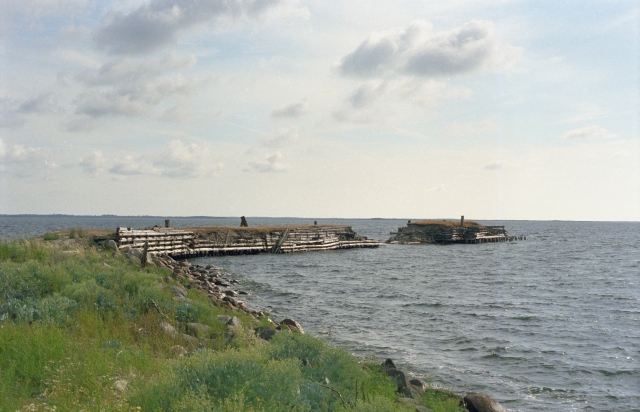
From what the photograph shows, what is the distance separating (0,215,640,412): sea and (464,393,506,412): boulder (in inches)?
41.6

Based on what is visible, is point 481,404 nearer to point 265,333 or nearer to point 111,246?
point 265,333

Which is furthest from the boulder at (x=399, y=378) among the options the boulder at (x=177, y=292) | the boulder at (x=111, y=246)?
the boulder at (x=111, y=246)

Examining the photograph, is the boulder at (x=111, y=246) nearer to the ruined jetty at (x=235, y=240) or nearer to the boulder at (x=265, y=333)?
the ruined jetty at (x=235, y=240)

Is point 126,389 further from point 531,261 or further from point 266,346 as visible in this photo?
point 531,261

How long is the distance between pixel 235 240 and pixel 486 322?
32325mm

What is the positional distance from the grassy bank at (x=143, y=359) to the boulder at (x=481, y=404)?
0.36m

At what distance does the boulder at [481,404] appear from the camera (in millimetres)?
10016

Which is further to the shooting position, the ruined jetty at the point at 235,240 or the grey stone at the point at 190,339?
the ruined jetty at the point at 235,240

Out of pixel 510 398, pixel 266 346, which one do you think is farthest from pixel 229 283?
pixel 266 346

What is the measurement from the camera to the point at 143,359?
788cm

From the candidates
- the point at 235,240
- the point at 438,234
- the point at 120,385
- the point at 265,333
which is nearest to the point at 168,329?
the point at 265,333

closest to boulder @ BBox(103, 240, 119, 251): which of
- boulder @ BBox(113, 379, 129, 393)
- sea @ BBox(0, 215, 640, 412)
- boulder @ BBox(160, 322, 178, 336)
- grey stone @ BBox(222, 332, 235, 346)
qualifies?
sea @ BBox(0, 215, 640, 412)

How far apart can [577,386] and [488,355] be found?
9.13 feet

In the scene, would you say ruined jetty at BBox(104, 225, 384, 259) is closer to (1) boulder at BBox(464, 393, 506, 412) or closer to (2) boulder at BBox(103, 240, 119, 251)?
(2) boulder at BBox(103, 240, 119, 251)
